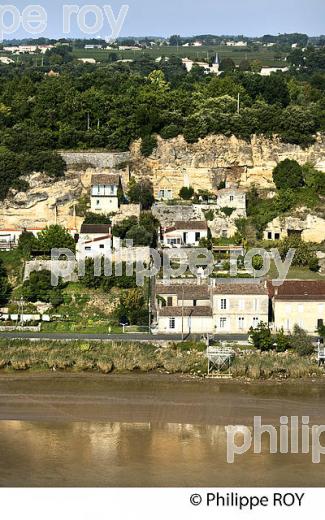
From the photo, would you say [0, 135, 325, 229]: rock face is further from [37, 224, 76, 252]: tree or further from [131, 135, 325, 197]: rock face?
[37, 224, 76, 252]: tree

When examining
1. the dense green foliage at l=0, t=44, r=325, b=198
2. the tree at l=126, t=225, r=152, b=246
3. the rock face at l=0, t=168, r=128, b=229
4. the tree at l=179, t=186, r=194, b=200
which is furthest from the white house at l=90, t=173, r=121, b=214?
the tree at l=179, t=186, r=194, b=200

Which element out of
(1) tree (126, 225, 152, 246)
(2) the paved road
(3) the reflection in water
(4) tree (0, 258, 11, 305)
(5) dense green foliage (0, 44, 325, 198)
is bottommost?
(3) the reflection in water

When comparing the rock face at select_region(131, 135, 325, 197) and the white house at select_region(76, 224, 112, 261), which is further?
the rock face at select_region(131, 135, 325, 197)

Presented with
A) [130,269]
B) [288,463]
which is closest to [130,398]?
[288,463]

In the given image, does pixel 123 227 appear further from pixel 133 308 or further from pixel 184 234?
pixel 133 308

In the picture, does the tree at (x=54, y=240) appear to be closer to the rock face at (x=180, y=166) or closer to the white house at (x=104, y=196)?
the white house at (x=104, y=196)

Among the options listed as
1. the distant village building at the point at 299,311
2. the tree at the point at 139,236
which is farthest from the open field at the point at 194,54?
the distant village building at the point at 299,311
